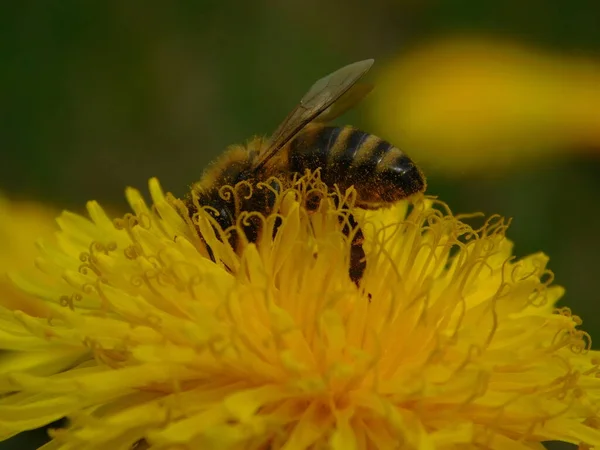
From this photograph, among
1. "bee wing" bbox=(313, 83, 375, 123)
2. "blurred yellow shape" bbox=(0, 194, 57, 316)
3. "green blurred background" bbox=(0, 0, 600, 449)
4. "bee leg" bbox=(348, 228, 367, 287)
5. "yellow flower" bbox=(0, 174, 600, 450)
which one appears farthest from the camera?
"green blurred background" bbox=(0, 0, 600, 449)

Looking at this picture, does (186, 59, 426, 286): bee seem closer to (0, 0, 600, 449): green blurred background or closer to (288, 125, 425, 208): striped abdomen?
(288, 125, 425, 208): striped abdomen

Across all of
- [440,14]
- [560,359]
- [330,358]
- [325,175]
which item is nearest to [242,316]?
[330,358]

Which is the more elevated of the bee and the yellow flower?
the bee

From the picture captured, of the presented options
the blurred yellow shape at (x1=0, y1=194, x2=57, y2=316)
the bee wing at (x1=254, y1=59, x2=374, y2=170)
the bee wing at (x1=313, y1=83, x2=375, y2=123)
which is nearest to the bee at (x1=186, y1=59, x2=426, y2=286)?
the bee wing at (x1=254, y1=59, x2=374, y2=170)

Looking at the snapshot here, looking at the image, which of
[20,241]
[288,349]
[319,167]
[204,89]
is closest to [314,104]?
[319,167]

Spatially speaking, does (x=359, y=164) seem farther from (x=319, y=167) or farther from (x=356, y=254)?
(x=356, y=254)

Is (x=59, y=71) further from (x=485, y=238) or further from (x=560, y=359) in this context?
(x=560, y=359)
